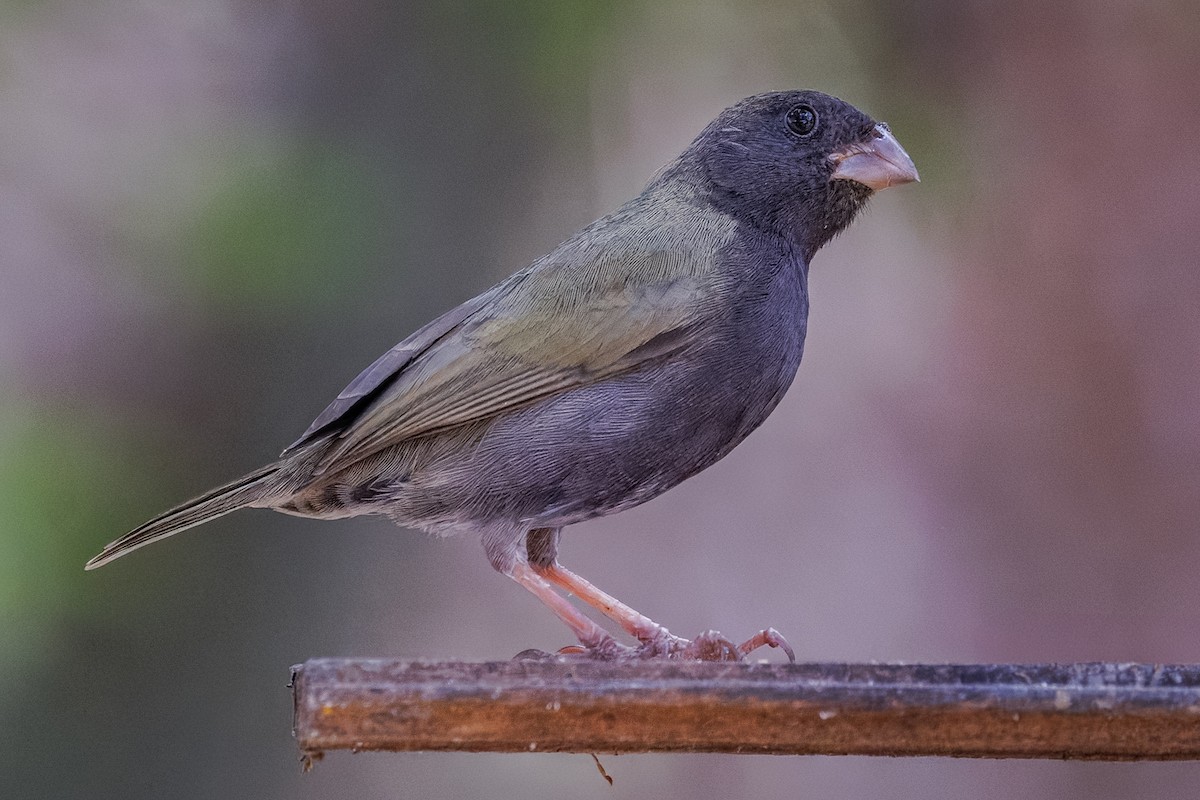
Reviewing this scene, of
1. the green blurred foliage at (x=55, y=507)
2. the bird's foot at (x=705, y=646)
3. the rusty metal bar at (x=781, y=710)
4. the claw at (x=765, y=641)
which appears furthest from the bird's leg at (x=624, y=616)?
the green blurred foliage at (x=55, y=507)

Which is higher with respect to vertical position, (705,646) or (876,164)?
(876,164)

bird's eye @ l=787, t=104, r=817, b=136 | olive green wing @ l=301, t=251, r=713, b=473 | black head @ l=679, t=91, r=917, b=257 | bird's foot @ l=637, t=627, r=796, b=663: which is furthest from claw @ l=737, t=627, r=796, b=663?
bird's eye @ l=787, t=104, r=817, b=136

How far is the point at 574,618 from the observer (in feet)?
11.9

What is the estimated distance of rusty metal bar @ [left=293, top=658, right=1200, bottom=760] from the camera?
252 cm

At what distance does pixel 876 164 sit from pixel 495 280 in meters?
2.21

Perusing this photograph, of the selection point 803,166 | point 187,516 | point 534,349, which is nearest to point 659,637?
point 534,349

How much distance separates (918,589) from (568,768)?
1729 mm

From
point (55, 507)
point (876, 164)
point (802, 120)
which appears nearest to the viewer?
point (876, 164)

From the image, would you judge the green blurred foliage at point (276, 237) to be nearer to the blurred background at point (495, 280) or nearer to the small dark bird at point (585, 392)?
the blurred background at point (495, 280)

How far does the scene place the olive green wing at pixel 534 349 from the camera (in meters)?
3.62

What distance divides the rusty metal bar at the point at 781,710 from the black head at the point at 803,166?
169 cm

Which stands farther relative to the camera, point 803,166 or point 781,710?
point 803,166

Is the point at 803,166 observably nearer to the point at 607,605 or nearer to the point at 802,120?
the point at 802,120

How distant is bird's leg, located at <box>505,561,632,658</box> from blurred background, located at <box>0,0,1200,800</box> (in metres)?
1.83
